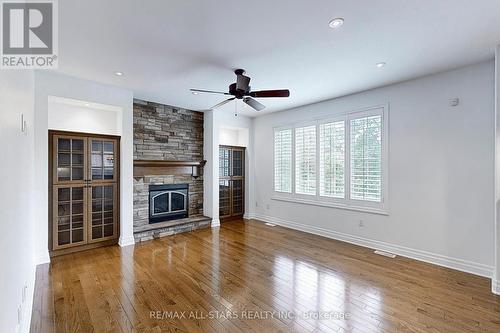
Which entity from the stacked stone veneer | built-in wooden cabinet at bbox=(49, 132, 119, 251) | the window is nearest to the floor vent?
the window

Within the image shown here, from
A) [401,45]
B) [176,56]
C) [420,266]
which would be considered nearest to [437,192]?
[420,266]

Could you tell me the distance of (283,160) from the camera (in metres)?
6.07

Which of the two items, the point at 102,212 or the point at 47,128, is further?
the point at 102,212

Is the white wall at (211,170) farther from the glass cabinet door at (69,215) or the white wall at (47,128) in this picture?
the glass cabinet door at (69,215)

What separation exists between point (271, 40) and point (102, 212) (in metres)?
3.99

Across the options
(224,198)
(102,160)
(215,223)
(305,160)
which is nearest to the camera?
(102,160)

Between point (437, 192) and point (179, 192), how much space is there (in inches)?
197

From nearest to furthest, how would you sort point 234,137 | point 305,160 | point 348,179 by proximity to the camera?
1. point 348,179
2. point 305,160
3. point 234,137

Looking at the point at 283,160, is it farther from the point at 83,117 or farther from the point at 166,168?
the point at 83,117

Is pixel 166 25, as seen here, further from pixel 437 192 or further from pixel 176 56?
pixel 437 192

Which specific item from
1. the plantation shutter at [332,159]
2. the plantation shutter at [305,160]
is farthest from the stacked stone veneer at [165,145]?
the plantation shutter at [332,159]

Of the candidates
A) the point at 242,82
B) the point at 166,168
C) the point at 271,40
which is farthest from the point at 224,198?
the point at 271,40

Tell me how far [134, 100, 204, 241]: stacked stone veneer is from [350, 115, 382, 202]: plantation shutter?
3558 millimetres

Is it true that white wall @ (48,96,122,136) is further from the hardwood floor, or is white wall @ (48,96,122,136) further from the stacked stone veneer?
the hardwood floor
